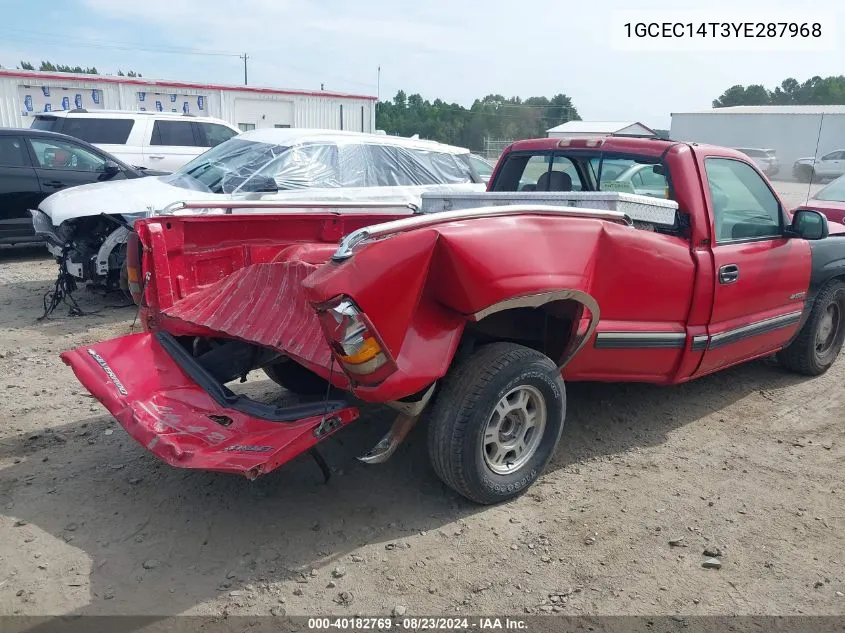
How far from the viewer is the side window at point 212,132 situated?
44.9 ft

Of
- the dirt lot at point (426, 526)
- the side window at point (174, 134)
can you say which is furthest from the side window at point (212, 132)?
the dirt lot at point (426, 526)

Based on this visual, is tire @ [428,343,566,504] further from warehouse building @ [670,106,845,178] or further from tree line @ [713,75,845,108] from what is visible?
tree line @ [713,75,845,108]

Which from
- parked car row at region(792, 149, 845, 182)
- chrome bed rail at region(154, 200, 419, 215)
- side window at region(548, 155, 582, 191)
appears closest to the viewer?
chrome bed rail at region(154, 200, 419, 215)

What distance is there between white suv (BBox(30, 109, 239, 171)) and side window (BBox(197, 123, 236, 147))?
0.07 ft

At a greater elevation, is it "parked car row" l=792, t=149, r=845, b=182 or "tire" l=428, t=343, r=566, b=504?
"parked car row" l=792, t=149, r=845, b=182

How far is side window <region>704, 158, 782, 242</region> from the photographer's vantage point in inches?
176

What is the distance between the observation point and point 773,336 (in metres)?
4.98

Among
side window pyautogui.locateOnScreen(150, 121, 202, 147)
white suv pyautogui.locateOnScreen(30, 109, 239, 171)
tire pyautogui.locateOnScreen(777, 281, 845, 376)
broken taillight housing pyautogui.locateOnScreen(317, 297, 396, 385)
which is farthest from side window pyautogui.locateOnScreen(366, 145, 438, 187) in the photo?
broken taillight housing pyautogui.locateOnScreen(317, 297, 396, 385)

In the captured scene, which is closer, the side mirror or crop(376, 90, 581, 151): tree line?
the side mirror

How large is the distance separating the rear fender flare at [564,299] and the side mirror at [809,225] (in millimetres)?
2026

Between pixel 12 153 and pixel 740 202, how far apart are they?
9074 mm

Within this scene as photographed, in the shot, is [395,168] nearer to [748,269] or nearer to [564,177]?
[564,177]

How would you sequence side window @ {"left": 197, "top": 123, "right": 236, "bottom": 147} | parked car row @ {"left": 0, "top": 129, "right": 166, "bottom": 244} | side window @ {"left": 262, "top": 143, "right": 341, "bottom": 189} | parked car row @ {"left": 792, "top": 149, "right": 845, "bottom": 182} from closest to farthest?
side window @ {"left": 262, "top": 143, "right": 341, "bottom": 189} < parked car row @ {"left": 0, "top": 129, "right": 166, "bottom": 244} < side window @ {"left": 197, "top": 123, "right": 236, "bottom": 147} < parked car row @ {"left": 792, "top": 149, "right": 845, "bottom": 182}

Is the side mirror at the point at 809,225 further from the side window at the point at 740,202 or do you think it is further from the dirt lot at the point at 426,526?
the dirt lot at the point at 426,526
